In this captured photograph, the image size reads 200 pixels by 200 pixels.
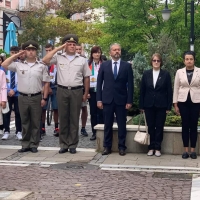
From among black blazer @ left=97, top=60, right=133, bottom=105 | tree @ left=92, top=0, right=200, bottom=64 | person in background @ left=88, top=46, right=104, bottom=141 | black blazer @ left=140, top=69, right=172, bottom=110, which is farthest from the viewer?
tree @ left=92, top=0, right=200, bottom=64

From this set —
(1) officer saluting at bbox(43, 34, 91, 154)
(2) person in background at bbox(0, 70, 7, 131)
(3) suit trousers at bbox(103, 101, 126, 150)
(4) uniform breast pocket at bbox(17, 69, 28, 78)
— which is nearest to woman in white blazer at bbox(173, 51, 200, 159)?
(3) suit trousers at bbox(103, 101, 126, 150)

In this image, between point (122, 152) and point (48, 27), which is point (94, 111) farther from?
point (48, 27)

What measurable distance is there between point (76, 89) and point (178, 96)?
1855 millimetres

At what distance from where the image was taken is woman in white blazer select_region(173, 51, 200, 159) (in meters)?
9.87

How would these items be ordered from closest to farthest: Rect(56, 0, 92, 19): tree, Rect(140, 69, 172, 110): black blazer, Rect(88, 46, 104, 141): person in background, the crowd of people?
the crowd of people < Rect(140, 69, 172, 110): black blazer < Rect(88, 46, 104, 141): person in background < Rect(56, 0, 92, 19): tree

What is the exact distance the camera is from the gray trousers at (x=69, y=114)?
33.8ft

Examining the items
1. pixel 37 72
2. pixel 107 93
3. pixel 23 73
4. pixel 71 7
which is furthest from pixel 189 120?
pixel 71 7

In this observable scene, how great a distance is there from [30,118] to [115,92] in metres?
1.72

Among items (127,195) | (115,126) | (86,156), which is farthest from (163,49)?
(127,195)

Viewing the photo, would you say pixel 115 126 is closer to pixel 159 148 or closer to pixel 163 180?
pixel 159 148

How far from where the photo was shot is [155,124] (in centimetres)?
1025

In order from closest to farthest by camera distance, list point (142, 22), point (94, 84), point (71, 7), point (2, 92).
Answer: point (2, 92) < point (94, 84) < point (142, 22) < point (71, 7)

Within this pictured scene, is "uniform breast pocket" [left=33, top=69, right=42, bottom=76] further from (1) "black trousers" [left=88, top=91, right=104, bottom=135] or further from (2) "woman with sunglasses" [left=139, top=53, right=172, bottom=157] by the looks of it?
(2) "woman with sunglasses" [left=139, top=53, right=172, bottom=157]

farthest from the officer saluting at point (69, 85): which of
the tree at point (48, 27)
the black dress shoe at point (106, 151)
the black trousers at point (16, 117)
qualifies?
the tree at point (48, 27)
